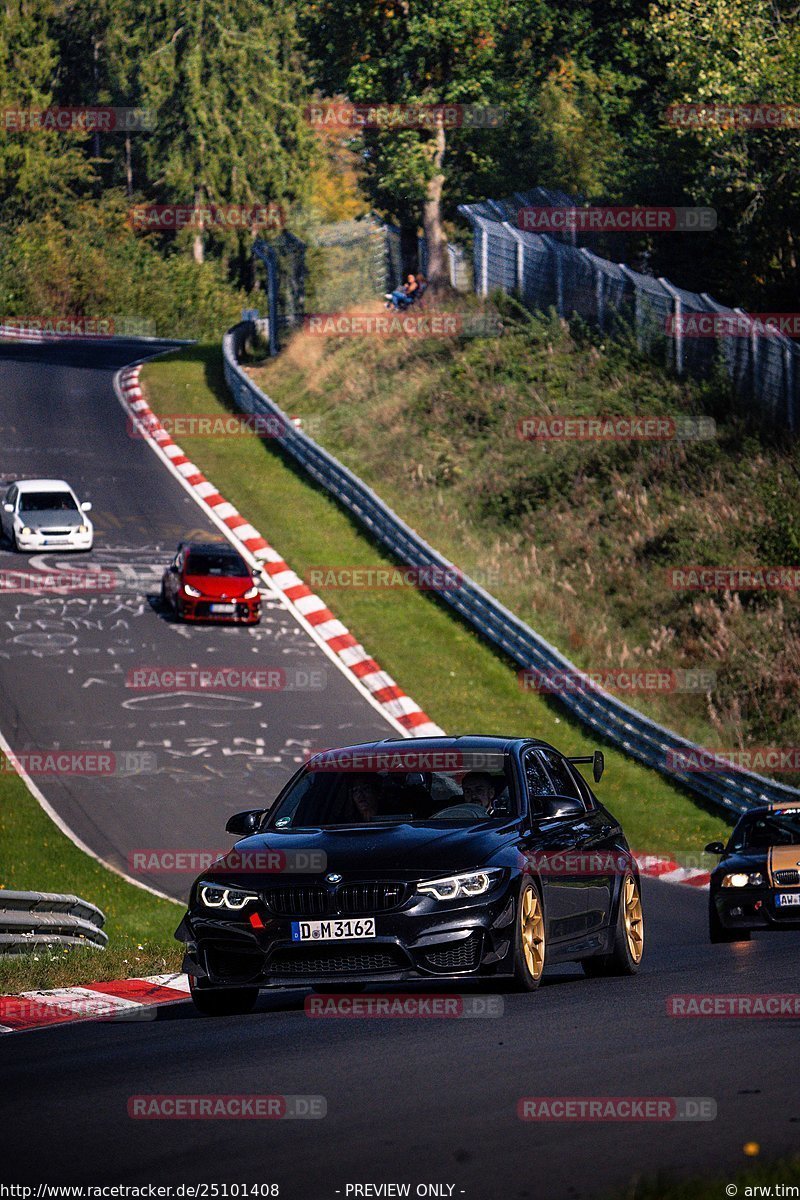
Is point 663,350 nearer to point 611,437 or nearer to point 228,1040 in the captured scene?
point 611,437

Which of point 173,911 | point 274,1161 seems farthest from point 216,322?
point 274,1161

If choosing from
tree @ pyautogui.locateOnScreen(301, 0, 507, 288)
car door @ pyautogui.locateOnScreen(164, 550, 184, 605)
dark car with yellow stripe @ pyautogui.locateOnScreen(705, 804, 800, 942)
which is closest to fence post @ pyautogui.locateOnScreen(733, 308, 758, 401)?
car door @ pyautogui.locateOnScreen(164, 550, 184, 605)

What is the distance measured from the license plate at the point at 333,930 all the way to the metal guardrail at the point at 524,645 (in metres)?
11.9

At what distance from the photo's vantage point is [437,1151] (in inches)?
238

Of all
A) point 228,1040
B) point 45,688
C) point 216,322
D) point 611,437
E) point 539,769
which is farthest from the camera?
point 216,322

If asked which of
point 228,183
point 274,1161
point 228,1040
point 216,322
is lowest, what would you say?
point 216,322

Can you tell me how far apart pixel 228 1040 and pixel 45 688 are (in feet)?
64.4

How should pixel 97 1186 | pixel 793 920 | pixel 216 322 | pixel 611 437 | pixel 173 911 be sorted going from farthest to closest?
pixel 216 322 → pixel 611 437 → pixel 173 911 → pixel 793 920 → pixel 97 1186

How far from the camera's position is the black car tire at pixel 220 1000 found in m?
10.1

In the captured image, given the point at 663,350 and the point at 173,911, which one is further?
the point at 663,350

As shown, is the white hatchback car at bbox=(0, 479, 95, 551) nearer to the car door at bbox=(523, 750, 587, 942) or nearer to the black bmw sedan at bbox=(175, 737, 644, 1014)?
the black bmw sedan at bbox=(175, 737, 644, 1014)

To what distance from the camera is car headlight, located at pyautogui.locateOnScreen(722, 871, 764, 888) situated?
16.4m

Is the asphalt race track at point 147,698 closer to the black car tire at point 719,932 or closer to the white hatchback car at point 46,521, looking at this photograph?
the white hatchback car at point 46,521

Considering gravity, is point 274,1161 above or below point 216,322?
above
